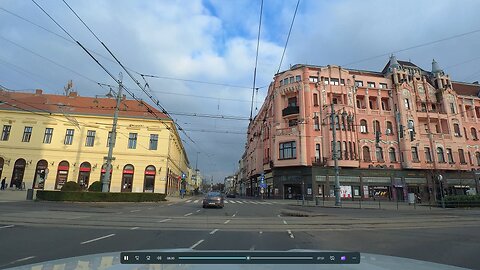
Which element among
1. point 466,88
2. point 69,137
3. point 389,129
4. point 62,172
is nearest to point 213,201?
point 62,172

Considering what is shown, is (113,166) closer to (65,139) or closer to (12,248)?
(65,139)

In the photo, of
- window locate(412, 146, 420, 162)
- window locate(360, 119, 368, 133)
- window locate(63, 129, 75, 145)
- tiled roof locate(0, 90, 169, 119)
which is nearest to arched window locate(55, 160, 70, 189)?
window locate(63, 129, 75, 145)

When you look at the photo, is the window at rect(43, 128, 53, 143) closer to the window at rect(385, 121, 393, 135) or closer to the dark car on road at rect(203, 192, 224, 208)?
the dark car on road at rect(203, 192, 224, 208)

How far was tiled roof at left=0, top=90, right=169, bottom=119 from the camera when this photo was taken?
141 feet

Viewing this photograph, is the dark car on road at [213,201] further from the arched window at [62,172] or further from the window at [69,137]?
the window at [69,137]

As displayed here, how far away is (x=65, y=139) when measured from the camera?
42875 millimetres

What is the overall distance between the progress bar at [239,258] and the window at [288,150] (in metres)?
41.5

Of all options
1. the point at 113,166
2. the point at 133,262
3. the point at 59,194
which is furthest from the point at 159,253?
the point at 113,166

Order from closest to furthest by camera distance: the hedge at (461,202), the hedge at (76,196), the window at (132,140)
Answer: the hedge at (76,196) → the hedge at (461,202) → the window at (132,140)

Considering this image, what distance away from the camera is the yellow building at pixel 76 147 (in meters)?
41.5

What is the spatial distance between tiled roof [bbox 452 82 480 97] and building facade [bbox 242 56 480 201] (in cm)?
443

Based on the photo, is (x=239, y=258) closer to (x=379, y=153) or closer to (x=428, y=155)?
(x=379, y=153)

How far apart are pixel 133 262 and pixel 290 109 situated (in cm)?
4456

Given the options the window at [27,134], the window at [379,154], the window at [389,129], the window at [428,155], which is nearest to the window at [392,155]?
the window at [379,154]
